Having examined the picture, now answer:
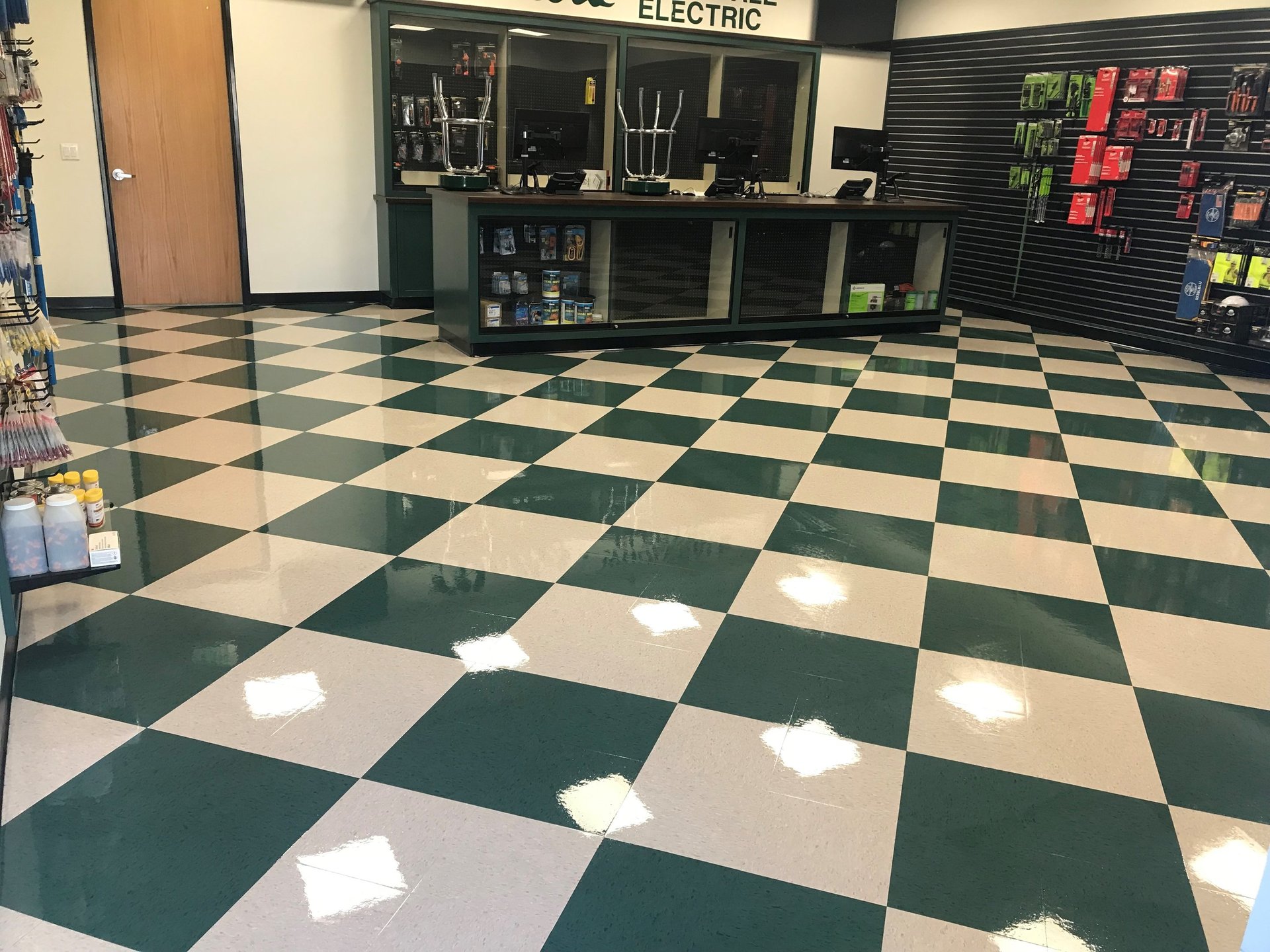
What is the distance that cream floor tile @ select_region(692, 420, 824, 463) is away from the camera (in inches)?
167

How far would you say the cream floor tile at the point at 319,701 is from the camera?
209 cm

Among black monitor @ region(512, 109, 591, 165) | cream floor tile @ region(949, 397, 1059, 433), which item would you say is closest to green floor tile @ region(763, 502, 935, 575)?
cream floor tile @ region(949, 397, 1059, 433)

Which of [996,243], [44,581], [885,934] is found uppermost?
[996,243]

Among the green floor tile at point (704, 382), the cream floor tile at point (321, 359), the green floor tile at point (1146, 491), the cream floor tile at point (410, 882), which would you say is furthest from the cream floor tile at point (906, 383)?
the cream floor tile at point (410, 882)

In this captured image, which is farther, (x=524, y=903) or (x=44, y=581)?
(x=44, y=581)

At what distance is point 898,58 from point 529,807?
8.87 m

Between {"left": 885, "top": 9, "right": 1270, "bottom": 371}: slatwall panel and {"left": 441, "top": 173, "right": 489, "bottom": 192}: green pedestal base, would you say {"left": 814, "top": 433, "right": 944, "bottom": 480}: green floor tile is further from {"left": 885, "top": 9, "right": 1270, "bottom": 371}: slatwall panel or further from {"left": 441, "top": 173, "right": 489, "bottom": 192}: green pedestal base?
{"left": 885, "top": 9, "right": 1270, "bottom": 371}: slatwall panel

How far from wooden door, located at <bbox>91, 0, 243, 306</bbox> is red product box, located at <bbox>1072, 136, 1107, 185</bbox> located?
635 cm

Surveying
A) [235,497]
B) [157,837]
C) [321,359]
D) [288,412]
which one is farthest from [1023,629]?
[321,359]

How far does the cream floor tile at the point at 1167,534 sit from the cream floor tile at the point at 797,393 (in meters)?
1.64

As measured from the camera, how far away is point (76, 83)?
6.68 m

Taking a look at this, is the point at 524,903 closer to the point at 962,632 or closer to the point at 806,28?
the point at 962,632

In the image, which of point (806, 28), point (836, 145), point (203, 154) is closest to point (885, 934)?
point (836, 145)

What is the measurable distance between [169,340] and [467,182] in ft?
7.05
